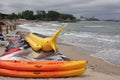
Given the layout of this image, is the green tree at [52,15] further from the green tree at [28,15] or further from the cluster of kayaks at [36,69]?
the cluster of kayaks at [36,69]

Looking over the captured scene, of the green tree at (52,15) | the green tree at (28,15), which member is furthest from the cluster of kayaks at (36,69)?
the green tree at (52,15)

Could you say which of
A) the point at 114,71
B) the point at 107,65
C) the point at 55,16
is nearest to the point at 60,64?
the point at 114,71

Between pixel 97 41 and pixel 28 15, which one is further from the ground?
pixel 97 41

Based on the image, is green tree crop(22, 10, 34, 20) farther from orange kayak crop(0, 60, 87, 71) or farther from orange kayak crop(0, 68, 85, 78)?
orange kayak crop(0, 68, 85, 78)

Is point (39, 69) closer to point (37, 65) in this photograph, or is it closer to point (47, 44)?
point (37, 65)

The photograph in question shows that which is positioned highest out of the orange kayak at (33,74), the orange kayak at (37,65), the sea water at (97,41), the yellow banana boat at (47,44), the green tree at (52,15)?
the yellow banana boat at (47,44)

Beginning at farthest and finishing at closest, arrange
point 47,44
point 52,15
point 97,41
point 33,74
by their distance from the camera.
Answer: point 52,15, point 97,41, point 47,44, point 33,74

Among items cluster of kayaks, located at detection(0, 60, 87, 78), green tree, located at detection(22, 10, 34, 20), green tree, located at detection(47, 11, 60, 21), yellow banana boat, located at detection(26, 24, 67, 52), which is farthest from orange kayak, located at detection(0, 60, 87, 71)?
green tree, located at detection(47, 11, 60, 21)

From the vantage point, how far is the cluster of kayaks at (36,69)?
9.18 meters

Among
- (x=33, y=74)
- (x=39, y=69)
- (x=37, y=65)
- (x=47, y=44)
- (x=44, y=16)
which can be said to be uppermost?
(x=47, y=44)

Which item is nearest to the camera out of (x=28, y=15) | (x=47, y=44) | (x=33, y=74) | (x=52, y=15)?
(x=33, y=74)

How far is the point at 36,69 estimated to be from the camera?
920cm

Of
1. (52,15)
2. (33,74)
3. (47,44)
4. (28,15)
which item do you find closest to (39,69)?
(33,74)

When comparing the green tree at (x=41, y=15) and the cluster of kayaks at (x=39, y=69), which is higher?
the cluster of kayaks at (x=39, y=69)
